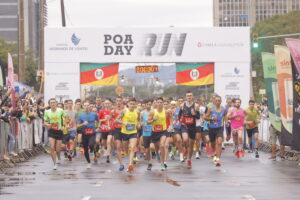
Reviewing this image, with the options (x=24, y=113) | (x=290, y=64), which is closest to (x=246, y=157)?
(x=290, y=64)

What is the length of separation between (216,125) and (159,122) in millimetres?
2305

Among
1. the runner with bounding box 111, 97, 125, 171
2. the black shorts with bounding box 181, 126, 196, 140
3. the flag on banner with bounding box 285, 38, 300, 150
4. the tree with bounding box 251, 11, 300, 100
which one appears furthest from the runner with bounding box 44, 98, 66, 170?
the tree with bounding box 251, 11, 300, 100

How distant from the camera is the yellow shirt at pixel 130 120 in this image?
21.5m

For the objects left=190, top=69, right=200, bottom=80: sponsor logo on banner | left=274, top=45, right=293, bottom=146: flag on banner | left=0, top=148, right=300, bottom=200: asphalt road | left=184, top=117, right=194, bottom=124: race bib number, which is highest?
left=190, top=69, right=200, bottom=80: sponsor logo on banner

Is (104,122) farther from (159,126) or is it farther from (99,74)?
(99,74)

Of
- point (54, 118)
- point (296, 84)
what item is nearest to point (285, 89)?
point (296, 84)

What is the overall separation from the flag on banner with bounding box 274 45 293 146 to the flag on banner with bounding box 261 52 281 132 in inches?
44.9

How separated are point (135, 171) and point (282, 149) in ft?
22.5

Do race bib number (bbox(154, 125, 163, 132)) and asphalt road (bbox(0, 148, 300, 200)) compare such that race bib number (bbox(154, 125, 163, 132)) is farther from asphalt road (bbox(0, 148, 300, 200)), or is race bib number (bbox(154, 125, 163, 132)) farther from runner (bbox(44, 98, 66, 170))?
runner (bbox(44, 98, 66, 170))

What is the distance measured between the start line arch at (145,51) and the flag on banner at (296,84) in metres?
12.3

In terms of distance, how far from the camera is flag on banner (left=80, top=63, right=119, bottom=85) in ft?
121

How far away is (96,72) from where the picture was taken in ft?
121

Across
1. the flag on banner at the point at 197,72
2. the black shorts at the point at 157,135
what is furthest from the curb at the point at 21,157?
the flag on banner at the point at 197,72

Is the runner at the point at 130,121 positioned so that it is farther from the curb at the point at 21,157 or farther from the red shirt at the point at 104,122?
the red shirt at the point at 104,122
